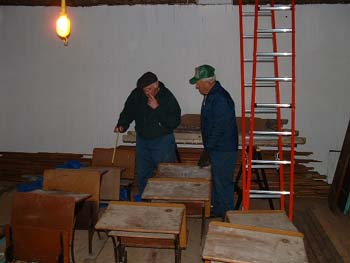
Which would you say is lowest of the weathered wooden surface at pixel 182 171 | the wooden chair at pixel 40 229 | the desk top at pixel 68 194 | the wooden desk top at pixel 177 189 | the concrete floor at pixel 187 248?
the concrete floor at pixel 187 248

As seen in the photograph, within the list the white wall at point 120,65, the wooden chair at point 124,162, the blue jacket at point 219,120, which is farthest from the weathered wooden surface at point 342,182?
the wooden chair at point 124,162

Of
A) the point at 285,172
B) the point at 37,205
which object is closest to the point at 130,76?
the point at 285,172

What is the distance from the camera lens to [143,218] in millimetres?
3494

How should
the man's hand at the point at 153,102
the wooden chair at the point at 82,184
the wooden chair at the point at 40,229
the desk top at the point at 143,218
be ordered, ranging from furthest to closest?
the man's hand at the point at 153,102 < the wooden chair at the point at 82,184 < the wooden chair at the point at 40,229 < the desk top at the point at 143,218

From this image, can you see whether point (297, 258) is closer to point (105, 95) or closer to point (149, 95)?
point (149, 95)

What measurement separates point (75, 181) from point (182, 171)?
1222 millimetres

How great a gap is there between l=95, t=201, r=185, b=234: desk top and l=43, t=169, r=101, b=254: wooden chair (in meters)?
0.85

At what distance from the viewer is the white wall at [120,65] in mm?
7113

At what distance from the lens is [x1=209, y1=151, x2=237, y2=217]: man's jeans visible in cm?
563

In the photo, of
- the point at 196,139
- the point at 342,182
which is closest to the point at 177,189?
the point at 196,139

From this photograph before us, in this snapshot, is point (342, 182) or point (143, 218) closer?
point (143, 218)

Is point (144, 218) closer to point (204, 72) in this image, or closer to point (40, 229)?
point (40, 229)

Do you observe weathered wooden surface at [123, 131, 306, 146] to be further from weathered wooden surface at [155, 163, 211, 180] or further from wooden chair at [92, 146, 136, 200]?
weathered wooden surface at [155, 163, 211, 180]

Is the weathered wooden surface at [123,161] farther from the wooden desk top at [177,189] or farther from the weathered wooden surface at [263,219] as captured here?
the weathered wooden surface at [263,219]
